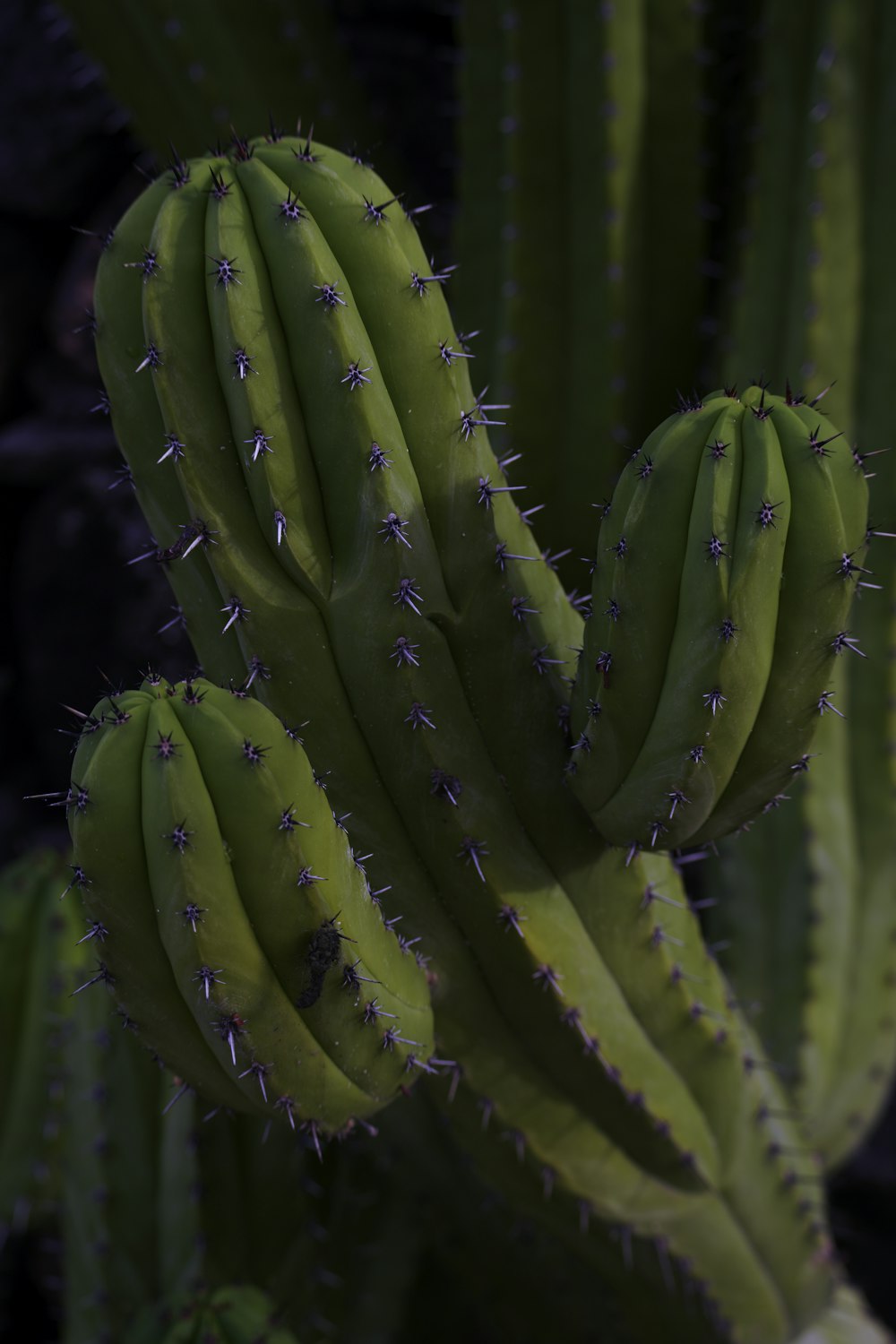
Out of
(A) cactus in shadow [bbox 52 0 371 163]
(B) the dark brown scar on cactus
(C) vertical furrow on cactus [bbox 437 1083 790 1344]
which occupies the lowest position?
(C) vertical furrow on cactus [bbox 437 1083 790 1344]

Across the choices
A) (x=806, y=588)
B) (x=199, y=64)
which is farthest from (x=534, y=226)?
(x=806, y=588)

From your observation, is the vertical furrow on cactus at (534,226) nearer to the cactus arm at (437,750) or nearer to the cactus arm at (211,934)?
the cactus arm at (437,750)

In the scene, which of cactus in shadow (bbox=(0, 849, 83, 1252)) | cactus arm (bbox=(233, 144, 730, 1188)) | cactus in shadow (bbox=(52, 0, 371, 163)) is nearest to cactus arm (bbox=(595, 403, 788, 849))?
cactus arm (bbox=(233, 144, 730, 1188))

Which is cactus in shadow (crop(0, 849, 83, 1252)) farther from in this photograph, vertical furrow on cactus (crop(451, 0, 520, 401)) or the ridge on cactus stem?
the ridge on cactus stem

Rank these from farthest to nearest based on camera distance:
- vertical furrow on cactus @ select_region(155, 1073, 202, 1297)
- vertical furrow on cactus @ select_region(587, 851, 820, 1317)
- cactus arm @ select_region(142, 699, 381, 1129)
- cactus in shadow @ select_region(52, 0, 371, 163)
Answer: cactus in shadow @ select_region(52, 0, 371, 163) < vertical furrow on cactus @ select_region(155, 1073, 202, 1297) < vertical furrow on cactus @ select_region(587, 851, 820, 1317) < cactus arm @ select_region(142, 699, 381, 1129)

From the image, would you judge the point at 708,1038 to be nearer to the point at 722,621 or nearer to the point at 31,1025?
the point at 722,621
